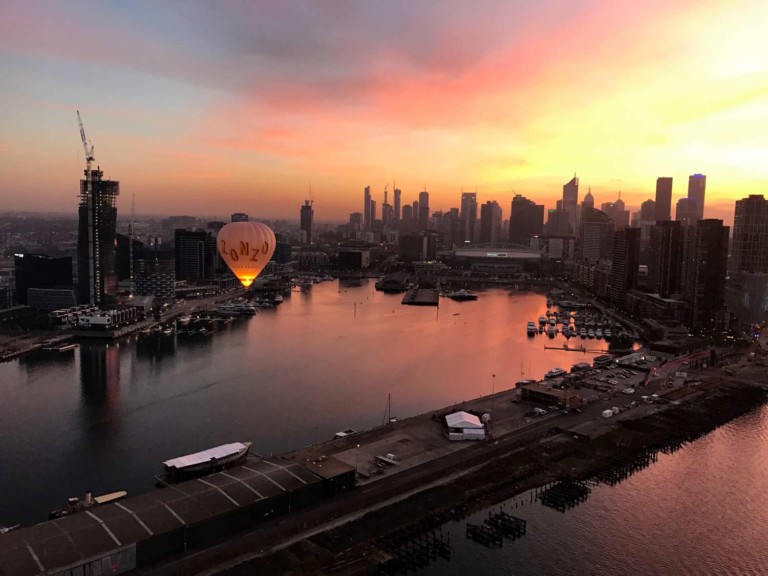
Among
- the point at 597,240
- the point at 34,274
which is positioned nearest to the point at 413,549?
the point at 34,274

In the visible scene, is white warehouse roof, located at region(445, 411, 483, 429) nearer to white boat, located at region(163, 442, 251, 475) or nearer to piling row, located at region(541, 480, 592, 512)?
piling row, located at region(541, 480, 592, 512)

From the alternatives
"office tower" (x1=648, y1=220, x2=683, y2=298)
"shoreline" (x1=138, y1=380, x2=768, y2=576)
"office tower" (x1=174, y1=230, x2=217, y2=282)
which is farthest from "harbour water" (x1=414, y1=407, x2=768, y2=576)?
"office tower" (x1=174, y1=230, x2=217, y2=282)

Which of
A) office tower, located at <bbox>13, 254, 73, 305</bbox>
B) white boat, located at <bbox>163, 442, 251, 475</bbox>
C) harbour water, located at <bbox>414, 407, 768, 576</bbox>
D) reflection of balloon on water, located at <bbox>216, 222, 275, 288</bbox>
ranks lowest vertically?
harbour water, located at <bbox>414, 407, 768, 576</bbox>

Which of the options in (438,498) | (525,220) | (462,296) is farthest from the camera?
(525,220)

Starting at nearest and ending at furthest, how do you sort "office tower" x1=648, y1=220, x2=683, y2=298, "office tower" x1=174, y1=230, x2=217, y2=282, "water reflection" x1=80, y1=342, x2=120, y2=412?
"water reflection" x1=80, y1=342, x2=120, y2=412 → "office tower" x1=648, y1=220, x2=683, y2=298 → "office tower" x1=174, y1=230, x2=217, y2=282

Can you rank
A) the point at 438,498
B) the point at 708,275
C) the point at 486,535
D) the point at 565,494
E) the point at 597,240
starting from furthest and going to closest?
1. the point at 597,240
2. the point at 708,275
3. the point at 565,494
4. the point at 438,498
5. the point at 486,535

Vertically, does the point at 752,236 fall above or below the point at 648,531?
above

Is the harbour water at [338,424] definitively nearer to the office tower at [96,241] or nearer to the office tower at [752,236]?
the office tower at [96,241]

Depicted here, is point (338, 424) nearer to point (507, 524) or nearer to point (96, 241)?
point (507, 524)
